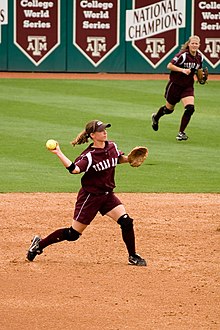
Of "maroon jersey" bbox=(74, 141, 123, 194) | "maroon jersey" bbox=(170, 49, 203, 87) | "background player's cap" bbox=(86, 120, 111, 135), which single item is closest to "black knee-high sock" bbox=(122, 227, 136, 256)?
"maroon jersey" bbox=(74, 141, 123, 194)

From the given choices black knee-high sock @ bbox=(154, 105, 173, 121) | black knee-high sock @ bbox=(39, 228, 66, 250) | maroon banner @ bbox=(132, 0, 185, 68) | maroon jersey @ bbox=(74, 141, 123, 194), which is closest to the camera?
maroon jersey @ bbox=(74, 141, 123, 194)

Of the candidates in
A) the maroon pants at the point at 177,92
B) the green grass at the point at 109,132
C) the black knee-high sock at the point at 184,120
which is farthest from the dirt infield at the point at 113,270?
the maroon pants at the point at 177,92

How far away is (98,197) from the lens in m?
9.95

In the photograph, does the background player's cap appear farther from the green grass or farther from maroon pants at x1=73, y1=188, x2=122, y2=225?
the green grass

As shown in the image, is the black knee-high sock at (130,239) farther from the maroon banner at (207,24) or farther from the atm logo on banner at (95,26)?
the maroon banner at (207,24)

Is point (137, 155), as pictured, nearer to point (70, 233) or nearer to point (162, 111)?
point (70, 233)

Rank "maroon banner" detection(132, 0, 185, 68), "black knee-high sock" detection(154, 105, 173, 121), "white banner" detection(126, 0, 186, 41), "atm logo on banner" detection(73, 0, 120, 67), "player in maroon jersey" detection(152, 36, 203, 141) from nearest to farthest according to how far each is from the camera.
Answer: "player in maroon jersey" detection(152, 36, 203, 141) < "black knee-high sock" detection(154, 105, 173, 121) < "atm logo on banner" detection(73, 0, 120, 67) < "white banner" detection(126, 0, 186, 41) < "maroon banner" detection(132, 0, 185, 68)

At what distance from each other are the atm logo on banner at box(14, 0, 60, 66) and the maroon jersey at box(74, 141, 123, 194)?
1848cm

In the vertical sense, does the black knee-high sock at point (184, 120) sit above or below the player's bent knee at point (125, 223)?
below

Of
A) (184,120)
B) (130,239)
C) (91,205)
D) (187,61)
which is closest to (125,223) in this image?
(130,239)

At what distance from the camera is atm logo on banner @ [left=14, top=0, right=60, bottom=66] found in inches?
1102

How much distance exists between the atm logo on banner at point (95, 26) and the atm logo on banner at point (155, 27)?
401mm

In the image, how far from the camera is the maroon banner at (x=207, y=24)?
28.2 m

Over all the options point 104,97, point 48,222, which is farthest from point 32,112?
point 48,222
